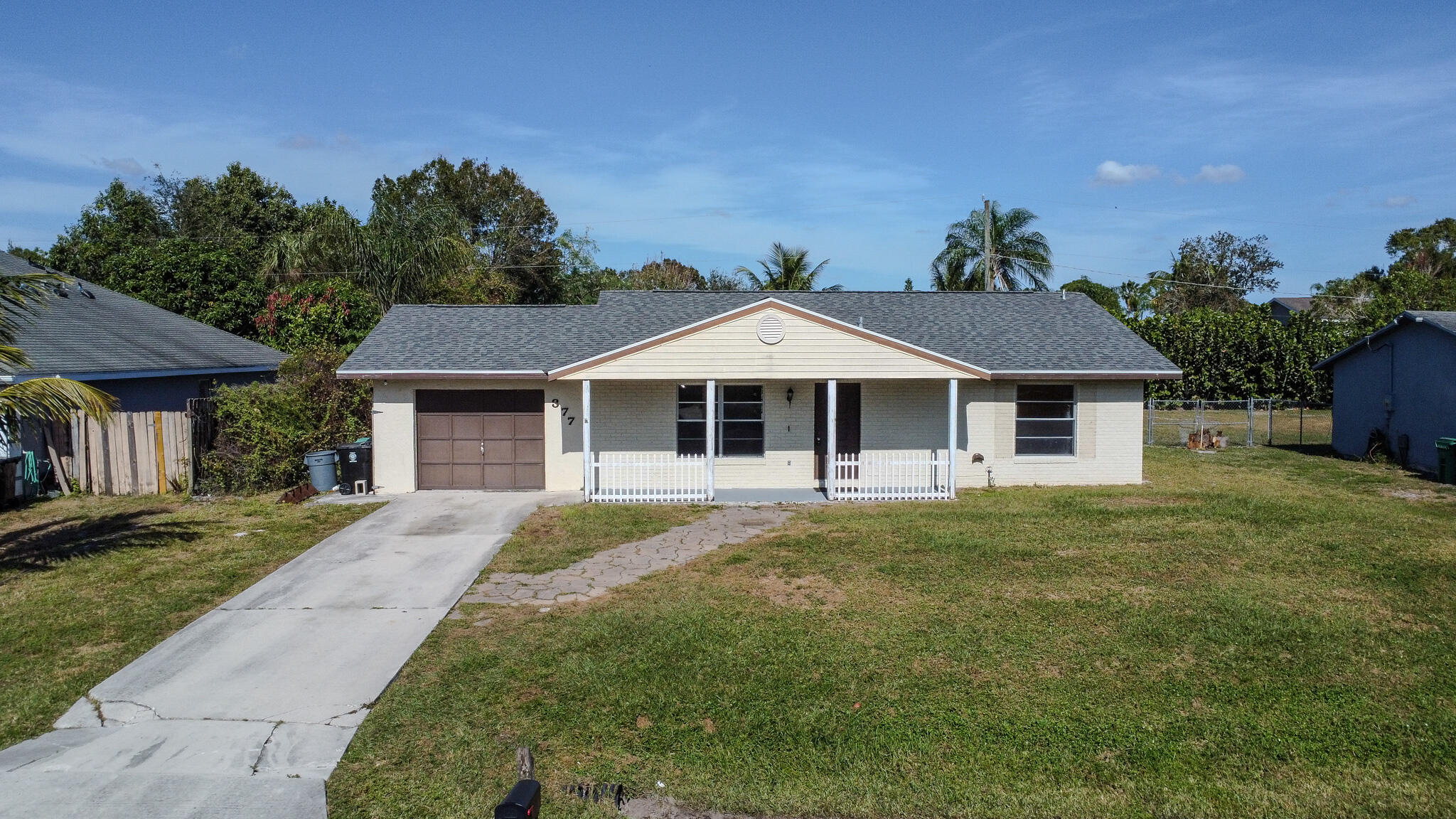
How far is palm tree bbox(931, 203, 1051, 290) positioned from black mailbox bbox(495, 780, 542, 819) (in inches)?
1337

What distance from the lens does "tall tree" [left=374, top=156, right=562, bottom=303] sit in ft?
→ 162

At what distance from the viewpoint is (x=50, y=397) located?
10.2 metres

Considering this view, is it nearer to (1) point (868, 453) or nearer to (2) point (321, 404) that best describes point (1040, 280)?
(1) point (868, 453)

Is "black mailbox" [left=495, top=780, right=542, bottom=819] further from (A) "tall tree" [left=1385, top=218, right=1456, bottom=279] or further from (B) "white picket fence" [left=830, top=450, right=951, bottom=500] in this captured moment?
(A) "tall tree" [left=1385, top=218, right=1456, bottom=279]

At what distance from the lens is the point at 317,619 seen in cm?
913

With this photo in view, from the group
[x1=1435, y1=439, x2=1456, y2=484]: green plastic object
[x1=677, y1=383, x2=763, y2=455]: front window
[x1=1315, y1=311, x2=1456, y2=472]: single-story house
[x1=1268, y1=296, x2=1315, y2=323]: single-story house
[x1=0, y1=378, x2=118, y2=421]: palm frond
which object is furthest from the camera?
[x1=1268, y1=296, x2=1315, y2=323]: single-story house

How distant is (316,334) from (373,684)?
916 inches

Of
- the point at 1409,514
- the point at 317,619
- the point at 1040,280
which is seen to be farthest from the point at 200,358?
the point at 1040,280

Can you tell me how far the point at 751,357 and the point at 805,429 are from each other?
2.46 metres

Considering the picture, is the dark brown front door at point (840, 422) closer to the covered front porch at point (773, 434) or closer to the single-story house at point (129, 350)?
the covered front porch at point (773, 434)

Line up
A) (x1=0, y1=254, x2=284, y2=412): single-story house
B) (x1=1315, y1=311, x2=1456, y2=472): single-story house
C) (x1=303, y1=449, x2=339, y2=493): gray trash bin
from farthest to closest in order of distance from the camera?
1. (x1=1315, y1=311, x2=1456, y2=472): single-story house
2. (x1=0, y1=254, x2=284, y2=412): single-story house
3. (x1=303, y1=449, x2=339, y2=493): gray trash bin

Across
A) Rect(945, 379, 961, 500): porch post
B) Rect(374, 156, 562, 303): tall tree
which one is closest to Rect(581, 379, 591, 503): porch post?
Rect(945, 379, 961, 500): porch post

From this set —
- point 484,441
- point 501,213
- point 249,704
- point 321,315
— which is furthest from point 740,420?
point 501,213

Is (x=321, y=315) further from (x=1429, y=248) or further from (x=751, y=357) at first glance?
(x=1429, y=248)
